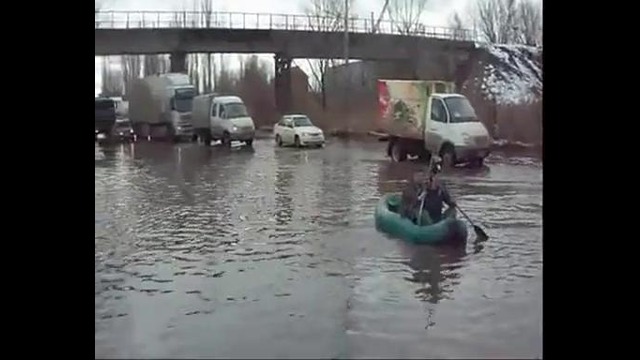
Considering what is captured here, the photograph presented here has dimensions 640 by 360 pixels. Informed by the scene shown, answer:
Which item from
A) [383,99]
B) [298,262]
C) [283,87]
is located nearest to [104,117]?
[283,87]

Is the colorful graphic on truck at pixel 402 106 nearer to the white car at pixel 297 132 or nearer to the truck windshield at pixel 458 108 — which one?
the truck windshield at pixel 458 108

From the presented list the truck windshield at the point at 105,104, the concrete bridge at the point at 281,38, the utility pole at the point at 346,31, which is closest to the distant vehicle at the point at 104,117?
the truck windshield at the point at 105,104

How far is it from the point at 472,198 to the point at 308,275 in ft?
1.92

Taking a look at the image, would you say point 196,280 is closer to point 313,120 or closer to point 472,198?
point 313,120

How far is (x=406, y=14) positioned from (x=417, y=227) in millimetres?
699

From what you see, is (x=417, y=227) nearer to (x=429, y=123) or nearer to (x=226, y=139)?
(x=429, y=123)

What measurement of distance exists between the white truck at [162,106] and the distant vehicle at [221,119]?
0.03 m

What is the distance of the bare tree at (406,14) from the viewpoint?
2.33 meters

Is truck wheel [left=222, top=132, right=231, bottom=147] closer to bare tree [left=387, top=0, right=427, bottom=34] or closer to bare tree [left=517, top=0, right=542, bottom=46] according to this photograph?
bare tree [left=387, top=0, right=427, bottom=34]

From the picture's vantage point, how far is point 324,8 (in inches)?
93.3

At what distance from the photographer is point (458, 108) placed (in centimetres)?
231

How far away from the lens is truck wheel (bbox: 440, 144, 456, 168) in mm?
2352
